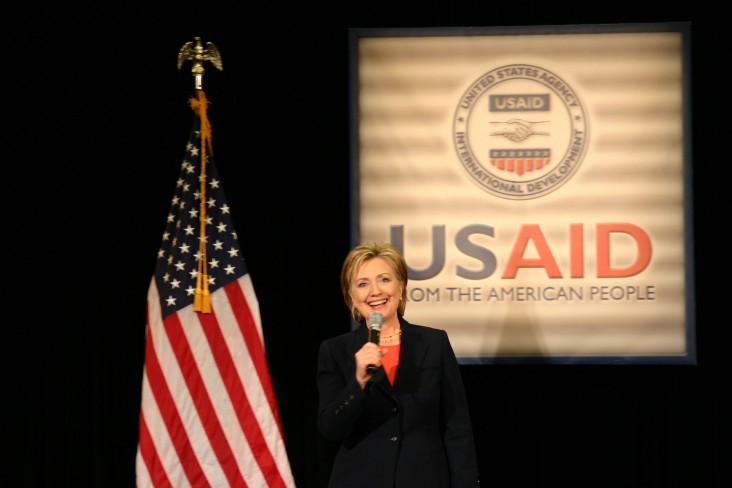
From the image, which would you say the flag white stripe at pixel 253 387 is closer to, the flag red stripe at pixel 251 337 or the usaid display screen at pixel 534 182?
the flag red stripe at pixel 251 337

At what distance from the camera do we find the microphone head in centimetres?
254

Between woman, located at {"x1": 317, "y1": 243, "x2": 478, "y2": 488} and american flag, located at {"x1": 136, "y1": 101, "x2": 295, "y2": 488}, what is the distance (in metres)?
1.20

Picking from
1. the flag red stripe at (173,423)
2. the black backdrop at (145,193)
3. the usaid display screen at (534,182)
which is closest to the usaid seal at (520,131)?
the usaid display screen at (534,182)

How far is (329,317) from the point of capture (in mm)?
4141

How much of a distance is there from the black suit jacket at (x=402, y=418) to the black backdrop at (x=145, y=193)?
141 cm

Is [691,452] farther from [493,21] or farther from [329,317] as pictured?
[493,21]

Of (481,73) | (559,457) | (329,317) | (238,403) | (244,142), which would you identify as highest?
(481,73)

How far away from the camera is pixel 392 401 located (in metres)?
Answer: 2.64

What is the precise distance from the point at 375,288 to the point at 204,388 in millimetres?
1457

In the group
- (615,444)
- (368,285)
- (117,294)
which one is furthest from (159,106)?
(615,444)

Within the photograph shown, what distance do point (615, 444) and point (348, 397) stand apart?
6.39 feet

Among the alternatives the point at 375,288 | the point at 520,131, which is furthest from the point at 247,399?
the point at 520,131

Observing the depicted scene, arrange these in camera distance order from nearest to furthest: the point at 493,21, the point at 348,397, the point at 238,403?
the point at 348,397 < the point at 238,403 < the point at 493,21

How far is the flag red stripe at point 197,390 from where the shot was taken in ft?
12.6
